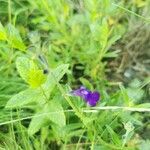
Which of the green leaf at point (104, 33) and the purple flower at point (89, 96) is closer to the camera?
the purple flower at point (89, 96)

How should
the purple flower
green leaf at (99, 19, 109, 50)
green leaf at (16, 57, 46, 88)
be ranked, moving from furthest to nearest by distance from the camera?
green leaf at (99, 19, 109, 50) < the purple flower < green leaf at (16, 57, 46, 88)

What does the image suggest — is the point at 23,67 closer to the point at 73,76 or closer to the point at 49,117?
the point at 49,117

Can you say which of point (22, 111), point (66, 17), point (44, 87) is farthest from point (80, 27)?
point (44, 87)

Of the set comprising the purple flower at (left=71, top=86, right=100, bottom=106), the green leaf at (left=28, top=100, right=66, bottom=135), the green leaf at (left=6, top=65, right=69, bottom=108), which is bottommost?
the green leaf at (left=28, top=100, right=66, bottom=135)

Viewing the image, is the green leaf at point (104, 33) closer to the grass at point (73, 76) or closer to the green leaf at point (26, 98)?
the grass at point (73, 76)

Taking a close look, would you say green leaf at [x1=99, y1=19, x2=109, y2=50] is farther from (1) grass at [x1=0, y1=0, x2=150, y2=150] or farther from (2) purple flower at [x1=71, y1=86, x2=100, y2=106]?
(2) purple flower at [x1=71, y1=86, x2=100, y2=106]

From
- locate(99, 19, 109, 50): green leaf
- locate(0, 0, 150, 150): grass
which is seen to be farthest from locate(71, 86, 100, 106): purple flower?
locate(99, 19, 109, 50): green leaf

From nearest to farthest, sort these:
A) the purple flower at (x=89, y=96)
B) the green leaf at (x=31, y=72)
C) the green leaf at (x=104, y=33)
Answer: the green leaf at (x=31, y=72)
the purple flower at (x=89, y=96)
the green leaf at (x=104, y=33)

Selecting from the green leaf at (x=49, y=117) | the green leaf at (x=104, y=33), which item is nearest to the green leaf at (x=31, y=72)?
the green leaf at (x=49, y=117)
